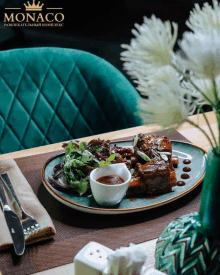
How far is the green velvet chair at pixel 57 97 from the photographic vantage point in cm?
202

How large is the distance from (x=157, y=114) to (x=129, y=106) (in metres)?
1.42

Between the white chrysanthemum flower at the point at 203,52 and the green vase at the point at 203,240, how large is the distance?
17cm

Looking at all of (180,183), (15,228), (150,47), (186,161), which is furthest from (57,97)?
(150,47)

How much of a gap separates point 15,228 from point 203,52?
0.70 m

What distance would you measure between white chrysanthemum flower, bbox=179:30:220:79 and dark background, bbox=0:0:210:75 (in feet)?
7.85

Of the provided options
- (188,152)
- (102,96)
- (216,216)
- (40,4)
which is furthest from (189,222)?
(40,4)

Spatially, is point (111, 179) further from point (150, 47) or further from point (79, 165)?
point (150, 47)

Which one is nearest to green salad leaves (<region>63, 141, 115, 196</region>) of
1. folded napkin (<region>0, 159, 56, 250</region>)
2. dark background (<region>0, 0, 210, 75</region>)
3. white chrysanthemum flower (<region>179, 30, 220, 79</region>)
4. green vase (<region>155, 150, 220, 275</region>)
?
folded napkin (<region>0, 159, 56, 250</region>)

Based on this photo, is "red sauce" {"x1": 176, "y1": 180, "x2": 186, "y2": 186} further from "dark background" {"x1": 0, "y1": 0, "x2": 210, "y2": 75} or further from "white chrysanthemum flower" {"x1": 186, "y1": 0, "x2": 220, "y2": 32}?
"dark background" {"x1": 0, "y1": 0, "x2": 210, "y2": 75}

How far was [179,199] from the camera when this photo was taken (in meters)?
1.16

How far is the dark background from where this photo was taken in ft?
9.03

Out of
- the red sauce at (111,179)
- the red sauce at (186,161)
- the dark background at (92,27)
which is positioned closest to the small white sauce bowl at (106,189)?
the red sauce at (111,179)

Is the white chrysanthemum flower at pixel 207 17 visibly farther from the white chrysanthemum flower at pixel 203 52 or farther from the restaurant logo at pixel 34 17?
the restaurant logo at pixel 34 17

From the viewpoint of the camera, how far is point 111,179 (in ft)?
3.71
